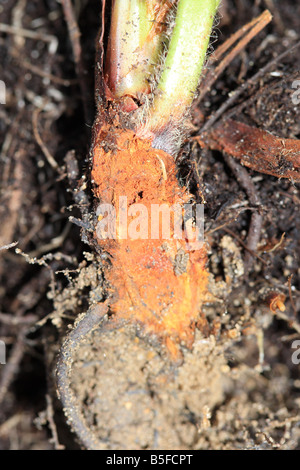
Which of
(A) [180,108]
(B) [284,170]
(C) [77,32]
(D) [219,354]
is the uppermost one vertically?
(C) [77,32]

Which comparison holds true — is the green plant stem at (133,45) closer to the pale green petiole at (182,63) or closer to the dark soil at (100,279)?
the pale green petiole at (182,63)

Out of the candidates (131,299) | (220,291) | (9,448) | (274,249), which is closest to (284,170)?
(274,249)

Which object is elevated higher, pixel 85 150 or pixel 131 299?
pixel 85 150

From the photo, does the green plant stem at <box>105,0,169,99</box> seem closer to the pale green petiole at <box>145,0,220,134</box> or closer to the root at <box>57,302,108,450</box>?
the pale green petiole at <box>145,0,220,134</box>

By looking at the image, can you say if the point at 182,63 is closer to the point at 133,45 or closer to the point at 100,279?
the point at 133,45

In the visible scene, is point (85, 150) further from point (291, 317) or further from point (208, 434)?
point (208, 434)

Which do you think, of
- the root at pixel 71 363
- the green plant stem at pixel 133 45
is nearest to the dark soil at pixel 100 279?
the root at pixel 71 363

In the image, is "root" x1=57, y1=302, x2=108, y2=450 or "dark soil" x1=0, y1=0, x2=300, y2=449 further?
"dark soil" x1=0, y1=0, x2=300, y2=449

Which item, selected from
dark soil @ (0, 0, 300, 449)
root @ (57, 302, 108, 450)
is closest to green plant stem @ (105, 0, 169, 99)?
dark soil @ (0, 0, 300, 449)
